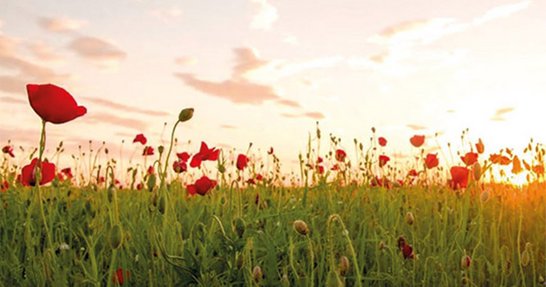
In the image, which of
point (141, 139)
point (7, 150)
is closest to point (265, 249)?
point (141, 139)

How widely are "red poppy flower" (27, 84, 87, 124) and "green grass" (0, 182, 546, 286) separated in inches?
15.1

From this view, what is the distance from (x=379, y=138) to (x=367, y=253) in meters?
2.44

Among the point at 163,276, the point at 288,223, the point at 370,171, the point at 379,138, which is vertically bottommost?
the point at 163,276

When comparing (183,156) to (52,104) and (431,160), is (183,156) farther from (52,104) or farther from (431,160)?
(52,104)

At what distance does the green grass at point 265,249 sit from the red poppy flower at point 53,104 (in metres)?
0.38

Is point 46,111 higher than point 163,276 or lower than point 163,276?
higher

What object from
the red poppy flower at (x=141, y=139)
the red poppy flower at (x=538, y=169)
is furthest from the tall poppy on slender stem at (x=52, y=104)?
the red poppy flower at (x=538, y=169)

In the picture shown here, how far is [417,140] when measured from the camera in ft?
16.8

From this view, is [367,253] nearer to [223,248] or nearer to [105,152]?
[223,248]

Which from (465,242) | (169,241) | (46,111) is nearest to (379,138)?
Answer: (465,242)

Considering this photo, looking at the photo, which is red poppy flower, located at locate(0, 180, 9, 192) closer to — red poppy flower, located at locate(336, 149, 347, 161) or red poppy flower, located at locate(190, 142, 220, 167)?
red poppy flower, located at locate(190, 142, 220, 167)

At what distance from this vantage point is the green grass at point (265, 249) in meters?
2.46

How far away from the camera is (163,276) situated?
2703mm

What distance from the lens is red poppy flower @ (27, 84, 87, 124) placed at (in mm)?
2117
